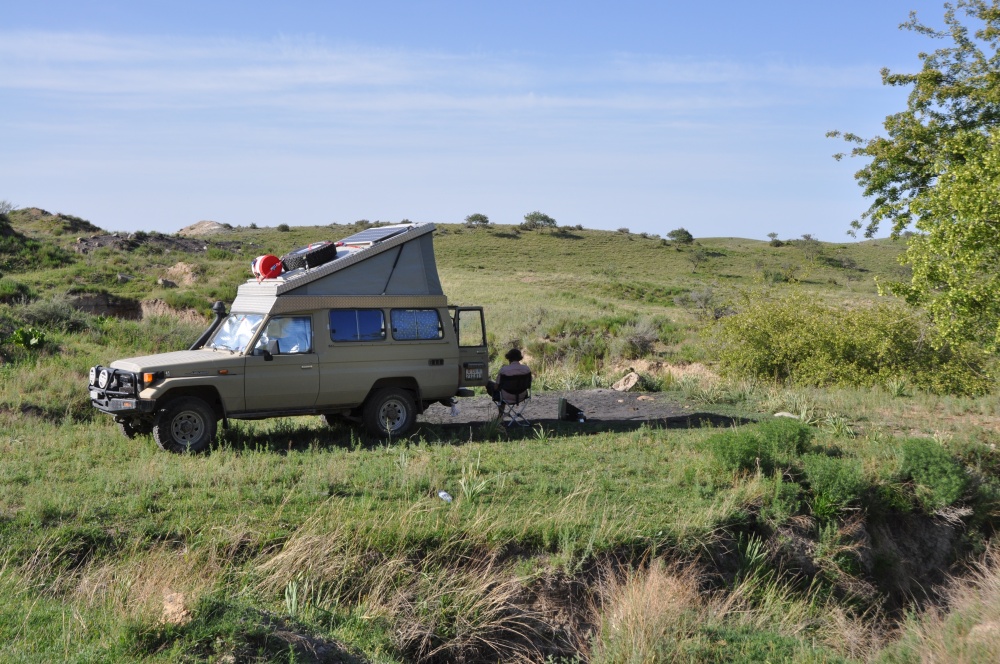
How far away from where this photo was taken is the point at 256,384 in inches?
442

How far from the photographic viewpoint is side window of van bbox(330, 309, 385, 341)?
12.0 metres

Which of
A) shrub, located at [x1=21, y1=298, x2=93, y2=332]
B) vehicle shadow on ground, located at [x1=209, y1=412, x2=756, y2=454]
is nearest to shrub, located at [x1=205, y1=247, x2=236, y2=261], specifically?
shrub, located at [x1=21, y1=298, x2=93, y2=332]

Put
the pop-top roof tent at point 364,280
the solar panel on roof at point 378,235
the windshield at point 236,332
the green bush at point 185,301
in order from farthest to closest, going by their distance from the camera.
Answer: the green bush at point 185,301, the solar panel on roof at point 378,235, the pop-top roof tent at point 364,280, the windshield at point 236,332

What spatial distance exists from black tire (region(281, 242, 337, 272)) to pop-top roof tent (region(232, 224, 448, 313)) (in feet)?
0.44

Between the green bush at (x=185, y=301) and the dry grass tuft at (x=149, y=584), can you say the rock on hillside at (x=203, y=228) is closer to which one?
the green bush at (x=185, y=301)

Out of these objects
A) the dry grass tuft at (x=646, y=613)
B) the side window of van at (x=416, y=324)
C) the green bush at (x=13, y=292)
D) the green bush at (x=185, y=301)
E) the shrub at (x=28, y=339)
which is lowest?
the dry grass tuft at (x=646, y=613)

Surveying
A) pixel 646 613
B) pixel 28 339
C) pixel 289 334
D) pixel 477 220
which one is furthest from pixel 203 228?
pixel 646 613

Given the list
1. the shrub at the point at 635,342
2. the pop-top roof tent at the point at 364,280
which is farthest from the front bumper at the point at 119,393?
the shrub at the point at 635,342

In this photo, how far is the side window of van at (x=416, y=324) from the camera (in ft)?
41.1

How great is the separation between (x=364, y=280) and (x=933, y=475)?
324 inches

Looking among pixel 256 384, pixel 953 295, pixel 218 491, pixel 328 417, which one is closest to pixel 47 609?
pixel 218 491

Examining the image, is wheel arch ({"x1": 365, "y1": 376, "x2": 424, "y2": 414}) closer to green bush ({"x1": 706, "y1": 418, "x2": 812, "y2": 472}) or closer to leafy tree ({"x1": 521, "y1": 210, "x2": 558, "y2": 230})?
green bush ({"x1": 706, "y1": 418, "x2": 812, "y2": 472})

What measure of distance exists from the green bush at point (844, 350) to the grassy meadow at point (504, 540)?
3.46m

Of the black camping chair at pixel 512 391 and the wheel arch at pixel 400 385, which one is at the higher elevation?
the wheel arch at pixel 400 385
